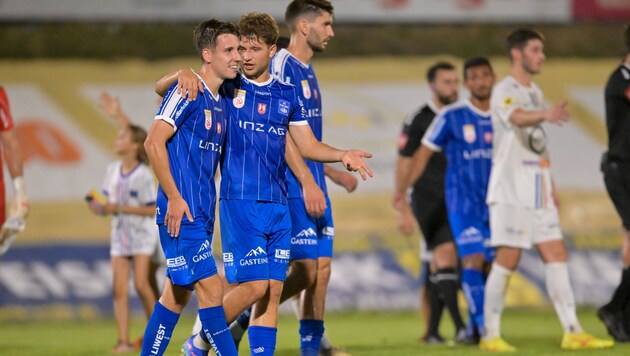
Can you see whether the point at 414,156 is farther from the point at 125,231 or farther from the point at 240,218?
the point at 240,218

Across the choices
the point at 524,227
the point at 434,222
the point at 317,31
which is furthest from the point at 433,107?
the point at 317,31

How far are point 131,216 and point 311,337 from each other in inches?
133

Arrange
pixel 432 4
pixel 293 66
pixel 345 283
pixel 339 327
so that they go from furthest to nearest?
pixel 432 4
pixel 345 283
pixel 339 327
pixel 293 66

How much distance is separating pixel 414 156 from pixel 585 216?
17.0 ft

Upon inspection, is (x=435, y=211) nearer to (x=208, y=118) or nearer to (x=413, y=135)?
(x=413, y=135)

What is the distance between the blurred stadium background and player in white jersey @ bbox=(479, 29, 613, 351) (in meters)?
5.48

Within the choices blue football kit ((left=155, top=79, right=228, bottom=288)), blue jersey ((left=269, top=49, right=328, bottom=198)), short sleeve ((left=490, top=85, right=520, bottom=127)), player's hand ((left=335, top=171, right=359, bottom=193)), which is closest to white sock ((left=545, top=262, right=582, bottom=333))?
short sleeve ((left=490, top=85, right=520, bottom=127))

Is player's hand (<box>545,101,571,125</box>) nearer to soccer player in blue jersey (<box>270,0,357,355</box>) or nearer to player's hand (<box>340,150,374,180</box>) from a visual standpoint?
soccer player in blue jersey (<box>270,0,357,355</box>)

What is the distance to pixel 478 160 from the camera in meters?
9.96

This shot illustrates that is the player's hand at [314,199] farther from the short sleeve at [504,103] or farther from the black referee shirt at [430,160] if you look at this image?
the black referee shirt at [430,160]

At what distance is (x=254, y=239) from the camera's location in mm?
6684

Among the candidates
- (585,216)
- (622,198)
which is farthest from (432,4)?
(622,198)

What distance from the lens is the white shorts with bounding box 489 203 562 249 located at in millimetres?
9078

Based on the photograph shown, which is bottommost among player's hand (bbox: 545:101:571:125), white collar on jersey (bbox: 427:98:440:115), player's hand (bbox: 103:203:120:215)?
player's hand (bbox: 103:203:120:215)
